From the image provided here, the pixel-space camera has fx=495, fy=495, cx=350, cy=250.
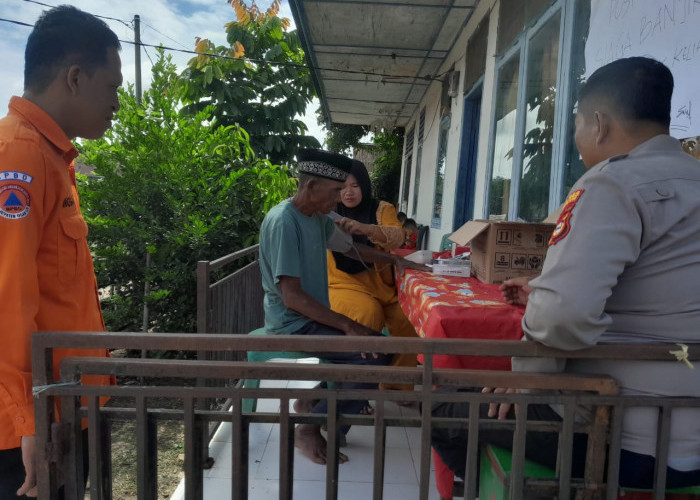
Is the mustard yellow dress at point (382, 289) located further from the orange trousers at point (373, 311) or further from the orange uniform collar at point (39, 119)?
the orange uniform collar at point (39, 119)

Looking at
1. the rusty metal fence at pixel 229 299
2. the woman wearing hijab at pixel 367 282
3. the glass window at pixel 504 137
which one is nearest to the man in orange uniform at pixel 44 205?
the rusty metal fence at pixel 229 299

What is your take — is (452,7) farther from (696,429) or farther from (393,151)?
(393,151)

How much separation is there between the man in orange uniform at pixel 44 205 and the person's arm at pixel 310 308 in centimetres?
97

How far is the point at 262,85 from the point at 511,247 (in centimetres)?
893

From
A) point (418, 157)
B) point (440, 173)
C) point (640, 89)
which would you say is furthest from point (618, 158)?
point (418, 157)

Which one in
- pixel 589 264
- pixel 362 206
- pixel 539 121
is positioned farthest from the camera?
pixel 362 206

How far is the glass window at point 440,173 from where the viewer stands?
23.2ft

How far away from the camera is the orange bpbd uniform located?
1116 mm

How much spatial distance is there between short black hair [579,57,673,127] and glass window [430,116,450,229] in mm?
5721

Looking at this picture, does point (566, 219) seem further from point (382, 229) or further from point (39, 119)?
point (382, 229)

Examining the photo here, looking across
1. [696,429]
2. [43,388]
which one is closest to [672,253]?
[696,429]

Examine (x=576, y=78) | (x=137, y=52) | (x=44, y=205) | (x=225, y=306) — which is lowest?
(x=225, y=306)

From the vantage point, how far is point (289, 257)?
2.32 meters

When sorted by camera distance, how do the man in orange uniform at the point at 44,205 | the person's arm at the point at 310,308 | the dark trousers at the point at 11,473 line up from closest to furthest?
1. the man in orange uniform at the point at 44,205
2. the dark trousers at the point at 11,473
3. the person's arm at the point at 310,308
